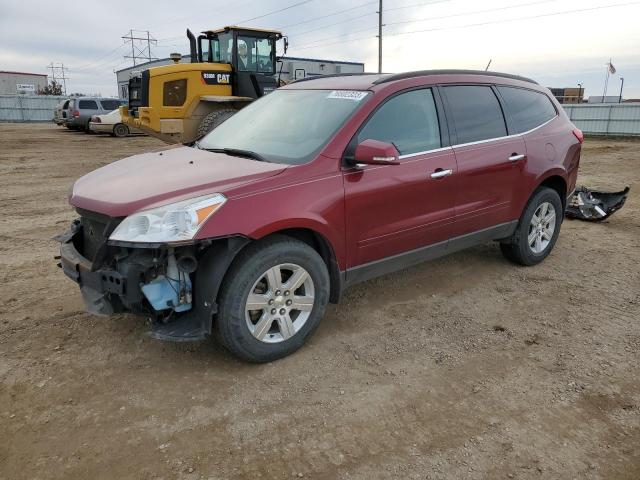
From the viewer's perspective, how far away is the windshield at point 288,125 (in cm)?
351

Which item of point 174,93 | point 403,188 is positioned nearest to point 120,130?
point 174,93

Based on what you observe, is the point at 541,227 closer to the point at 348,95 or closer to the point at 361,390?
the point at 348,95

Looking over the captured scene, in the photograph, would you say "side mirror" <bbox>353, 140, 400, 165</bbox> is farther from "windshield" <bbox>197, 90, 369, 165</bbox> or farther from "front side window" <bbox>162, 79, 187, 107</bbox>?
"front side window" <bbox>162, 79, 187, 107</bbox>

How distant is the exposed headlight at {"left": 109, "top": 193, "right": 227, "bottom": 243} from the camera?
9.04 feet

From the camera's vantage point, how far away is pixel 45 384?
3.03 metres

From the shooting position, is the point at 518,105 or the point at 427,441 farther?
the point at 518,105

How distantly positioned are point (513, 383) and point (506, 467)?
773 millimetres

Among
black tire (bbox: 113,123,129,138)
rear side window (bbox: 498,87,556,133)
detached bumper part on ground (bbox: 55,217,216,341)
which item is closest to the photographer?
detached bumper part on ground (bbox: 55,217,216,341)

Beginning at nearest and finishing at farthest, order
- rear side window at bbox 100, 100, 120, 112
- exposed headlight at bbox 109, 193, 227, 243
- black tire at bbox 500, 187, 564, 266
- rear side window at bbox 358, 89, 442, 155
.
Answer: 1. exposed headlight at bbox 109, 193, 227, 243
2. rear side window at bbox 358, 89, 442, 155
3. black tire at bbox 500, 187, 564, 266
4. rear side window at bbox 100, 100, 120, 112

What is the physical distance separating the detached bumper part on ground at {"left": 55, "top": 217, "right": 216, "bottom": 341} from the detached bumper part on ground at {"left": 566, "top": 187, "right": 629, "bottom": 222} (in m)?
5.66

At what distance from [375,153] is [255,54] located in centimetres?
1115

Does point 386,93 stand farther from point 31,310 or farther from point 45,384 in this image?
point 31,310

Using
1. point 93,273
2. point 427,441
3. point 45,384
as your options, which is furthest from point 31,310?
point 427,441

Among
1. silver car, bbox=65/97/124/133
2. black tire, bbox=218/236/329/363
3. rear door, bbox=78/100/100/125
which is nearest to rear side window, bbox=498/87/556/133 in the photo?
black tire, bbox=218/236/329/363
